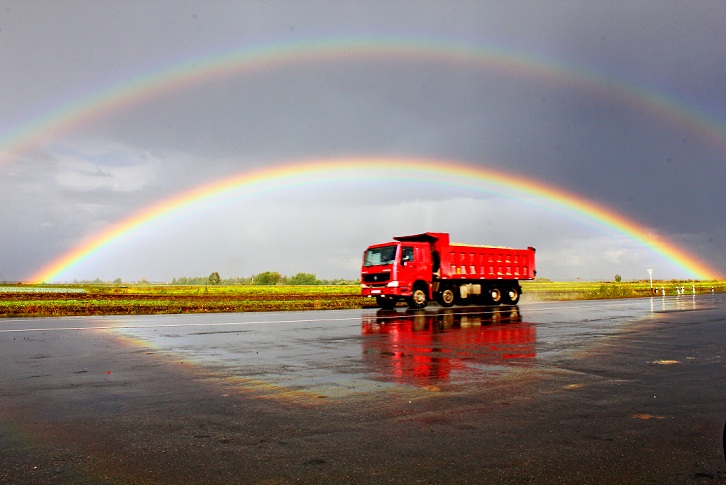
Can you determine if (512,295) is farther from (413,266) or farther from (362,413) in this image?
(362,413)

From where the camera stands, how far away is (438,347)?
1112cm

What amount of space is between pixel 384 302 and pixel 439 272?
126 inches

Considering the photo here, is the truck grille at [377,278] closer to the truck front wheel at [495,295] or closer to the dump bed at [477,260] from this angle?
the dump bed at [477,260]

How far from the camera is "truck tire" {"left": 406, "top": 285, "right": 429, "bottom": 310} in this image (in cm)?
2556

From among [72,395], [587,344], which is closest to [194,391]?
[72,395]

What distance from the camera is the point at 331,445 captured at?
4.38 meters

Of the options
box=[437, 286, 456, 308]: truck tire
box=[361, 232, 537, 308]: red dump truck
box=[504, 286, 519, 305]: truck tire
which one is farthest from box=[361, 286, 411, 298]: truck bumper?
box=[504, 286, 519, 305]: truck tire

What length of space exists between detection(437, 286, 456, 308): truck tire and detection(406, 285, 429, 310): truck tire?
1.10 meters

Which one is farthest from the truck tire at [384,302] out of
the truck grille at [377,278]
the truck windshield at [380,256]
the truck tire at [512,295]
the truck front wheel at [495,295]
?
the truck tire at [512,295]

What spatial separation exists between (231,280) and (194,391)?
647ft

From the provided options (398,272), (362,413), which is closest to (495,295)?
(398,272)

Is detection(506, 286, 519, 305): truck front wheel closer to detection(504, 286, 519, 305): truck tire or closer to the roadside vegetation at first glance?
detection(504, 286, 519, 305): truck tire

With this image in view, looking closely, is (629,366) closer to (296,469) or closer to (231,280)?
(296,469)

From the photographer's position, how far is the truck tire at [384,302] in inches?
1043
